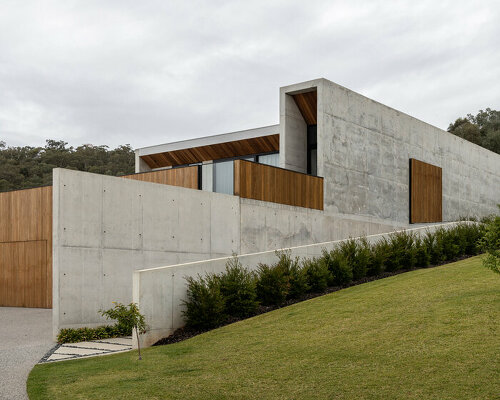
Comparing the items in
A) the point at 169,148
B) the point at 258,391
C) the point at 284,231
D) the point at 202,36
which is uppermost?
the point at 202,36

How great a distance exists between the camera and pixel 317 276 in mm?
13828

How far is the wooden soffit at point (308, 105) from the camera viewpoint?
64.9 feet

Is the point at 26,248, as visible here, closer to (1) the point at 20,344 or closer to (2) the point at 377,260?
(1) the point at 20,344

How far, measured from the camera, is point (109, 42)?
2217 cm

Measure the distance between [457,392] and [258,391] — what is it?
6.77 feet

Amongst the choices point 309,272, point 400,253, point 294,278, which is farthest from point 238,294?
point 400,253

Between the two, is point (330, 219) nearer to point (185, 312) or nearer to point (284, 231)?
point (284, 231)

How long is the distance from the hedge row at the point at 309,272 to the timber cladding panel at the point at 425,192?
15.8ft

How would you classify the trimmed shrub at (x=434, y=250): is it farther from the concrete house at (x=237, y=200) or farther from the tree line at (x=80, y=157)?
the tree line at (x=80, y=157)

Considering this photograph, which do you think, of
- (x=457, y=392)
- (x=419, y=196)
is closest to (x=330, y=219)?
(x=419, y=196)

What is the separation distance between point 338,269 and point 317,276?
78 cm

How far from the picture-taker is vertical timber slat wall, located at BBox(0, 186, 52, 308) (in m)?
17.7

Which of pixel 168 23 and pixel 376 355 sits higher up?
pixel 168 23

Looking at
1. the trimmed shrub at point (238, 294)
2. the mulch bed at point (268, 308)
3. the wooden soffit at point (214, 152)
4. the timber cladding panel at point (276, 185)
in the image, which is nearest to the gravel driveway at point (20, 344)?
the mulch bed at point (268, 308)
